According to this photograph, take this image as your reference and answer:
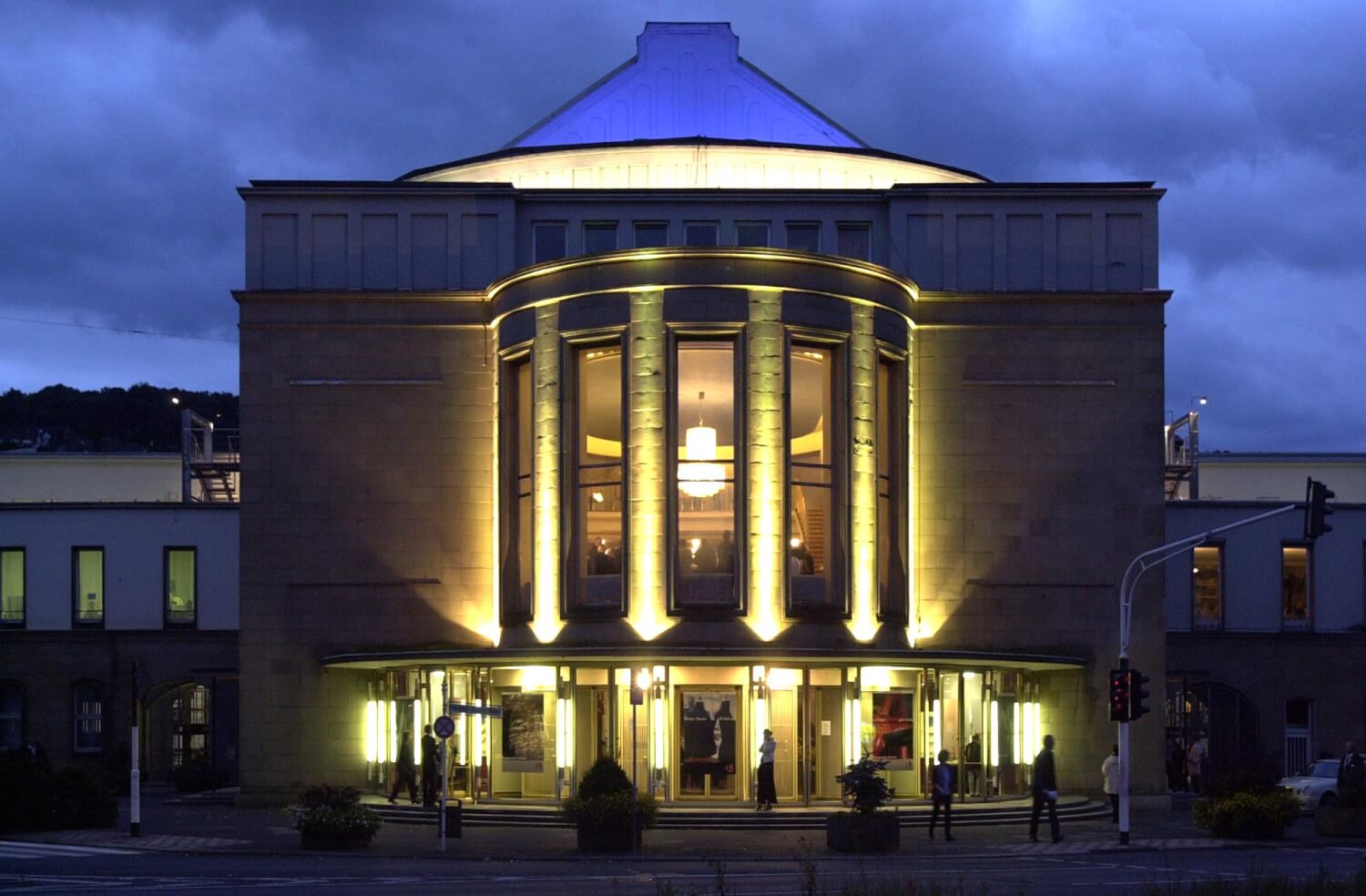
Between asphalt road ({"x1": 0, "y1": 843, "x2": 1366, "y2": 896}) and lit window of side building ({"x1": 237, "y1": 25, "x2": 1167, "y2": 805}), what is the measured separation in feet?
33.4

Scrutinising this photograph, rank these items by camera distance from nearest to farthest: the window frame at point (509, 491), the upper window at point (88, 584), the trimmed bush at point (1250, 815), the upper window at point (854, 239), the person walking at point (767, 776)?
1. the trimmed bush at point (1250, 815)
2. the person walking at point (767, 776)
3. the window frame at point (509, 491)
4. the upper window at point (854, 239)
5. the upper window at point (88, 584)

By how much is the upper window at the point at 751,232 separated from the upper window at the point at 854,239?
1.98 metres

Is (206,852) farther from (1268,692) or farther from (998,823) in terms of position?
(1268,692)

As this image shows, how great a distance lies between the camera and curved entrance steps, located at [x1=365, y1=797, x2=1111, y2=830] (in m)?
39.5

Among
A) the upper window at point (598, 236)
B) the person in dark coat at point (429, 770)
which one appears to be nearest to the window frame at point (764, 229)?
the upper window at point (598, 236)

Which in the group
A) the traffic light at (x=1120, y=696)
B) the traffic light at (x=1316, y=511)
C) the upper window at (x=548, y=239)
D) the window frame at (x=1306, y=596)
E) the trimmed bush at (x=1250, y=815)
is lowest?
the trimmed bush at (x=1250, y=815)

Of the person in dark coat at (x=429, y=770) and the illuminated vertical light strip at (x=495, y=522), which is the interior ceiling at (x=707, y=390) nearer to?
the illuminated vertical light strip at (x=495, y=522)

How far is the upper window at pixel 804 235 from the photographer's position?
163 ft

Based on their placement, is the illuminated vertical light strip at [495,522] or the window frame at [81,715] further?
the window frame at [81,715]

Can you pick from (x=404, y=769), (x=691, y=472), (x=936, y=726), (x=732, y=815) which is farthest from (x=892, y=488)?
(x=404, y=769)

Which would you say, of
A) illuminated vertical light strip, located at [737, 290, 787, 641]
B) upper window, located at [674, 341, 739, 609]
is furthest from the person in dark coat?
illuminated vertical light strip, located at [737, 290, 787, 641]

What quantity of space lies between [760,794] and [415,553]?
12.4 m

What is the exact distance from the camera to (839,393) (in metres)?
44.3

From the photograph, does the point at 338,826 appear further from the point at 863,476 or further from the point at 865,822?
the point at 863,476
